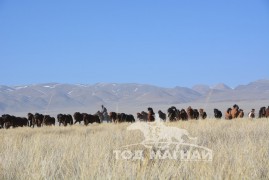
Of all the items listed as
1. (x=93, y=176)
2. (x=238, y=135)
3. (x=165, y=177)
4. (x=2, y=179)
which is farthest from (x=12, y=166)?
(x=238, y=135)

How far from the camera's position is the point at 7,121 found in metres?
30.2

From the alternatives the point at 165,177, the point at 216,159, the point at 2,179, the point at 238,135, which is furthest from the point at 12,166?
the point at 238,135

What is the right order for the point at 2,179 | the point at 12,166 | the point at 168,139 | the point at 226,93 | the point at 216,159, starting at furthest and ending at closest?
1. the point at 226,93
2. the point at 168,139
3. the point at 216,159
4. the point at 12,166
5. the point at 2,179

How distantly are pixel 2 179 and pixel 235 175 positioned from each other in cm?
239

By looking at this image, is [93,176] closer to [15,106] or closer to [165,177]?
[165,177]

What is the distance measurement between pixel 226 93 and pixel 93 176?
187112 mm

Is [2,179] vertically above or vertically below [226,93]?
below

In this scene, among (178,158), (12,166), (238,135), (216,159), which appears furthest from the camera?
(238,135)

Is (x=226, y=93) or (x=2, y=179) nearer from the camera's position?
(x=2, y=179)

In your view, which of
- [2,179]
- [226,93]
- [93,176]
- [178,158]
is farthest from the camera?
[226,93]

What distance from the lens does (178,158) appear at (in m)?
6.59

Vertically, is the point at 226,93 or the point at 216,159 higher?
the point at 226,93

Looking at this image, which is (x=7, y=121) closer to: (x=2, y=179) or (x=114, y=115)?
(x=114, y=115)

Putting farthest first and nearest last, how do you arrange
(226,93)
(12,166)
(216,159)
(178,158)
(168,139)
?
(226,93)
(168,139)
(178,158)
(216,159)
(12,166)
